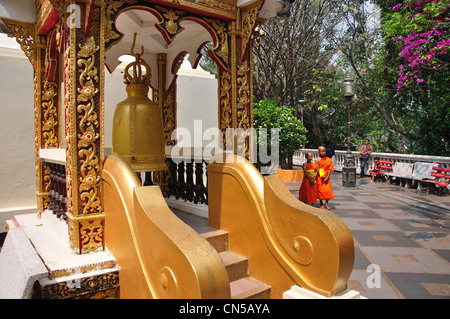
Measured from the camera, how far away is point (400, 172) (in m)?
A: 14.1

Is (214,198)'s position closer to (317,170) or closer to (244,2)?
(244,2)

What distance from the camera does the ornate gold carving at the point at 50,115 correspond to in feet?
16.3

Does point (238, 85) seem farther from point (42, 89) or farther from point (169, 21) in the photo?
point (42, 89)

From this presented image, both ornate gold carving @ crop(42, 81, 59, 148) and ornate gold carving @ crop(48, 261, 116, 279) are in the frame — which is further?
ornate gold carving @ crop(42, 81, 59, 148)

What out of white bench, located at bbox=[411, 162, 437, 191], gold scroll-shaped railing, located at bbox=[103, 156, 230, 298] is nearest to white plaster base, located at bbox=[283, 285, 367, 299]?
gold scroll-shaped railing, located at bbox=[103, 156, 230, 298]

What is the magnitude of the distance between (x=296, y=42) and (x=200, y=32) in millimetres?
13316

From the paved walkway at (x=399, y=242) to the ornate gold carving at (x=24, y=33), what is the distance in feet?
18.9

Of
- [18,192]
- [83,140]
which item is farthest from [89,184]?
[18,192]

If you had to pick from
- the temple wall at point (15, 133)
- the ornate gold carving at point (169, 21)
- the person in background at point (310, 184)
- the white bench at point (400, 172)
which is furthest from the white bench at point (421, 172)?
the ornate gold carving at point (169, 21)

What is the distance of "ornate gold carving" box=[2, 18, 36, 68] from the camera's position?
14.9 feet

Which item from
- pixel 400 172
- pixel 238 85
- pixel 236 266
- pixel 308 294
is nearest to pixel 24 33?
pixel 238 85

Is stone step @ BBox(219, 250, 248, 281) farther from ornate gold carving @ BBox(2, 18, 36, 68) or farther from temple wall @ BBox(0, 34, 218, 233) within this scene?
temple wall @ BBox(0, 34, 218, 233)

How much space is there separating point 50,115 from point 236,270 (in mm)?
3700

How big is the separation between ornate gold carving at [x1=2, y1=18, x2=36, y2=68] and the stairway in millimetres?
3551
